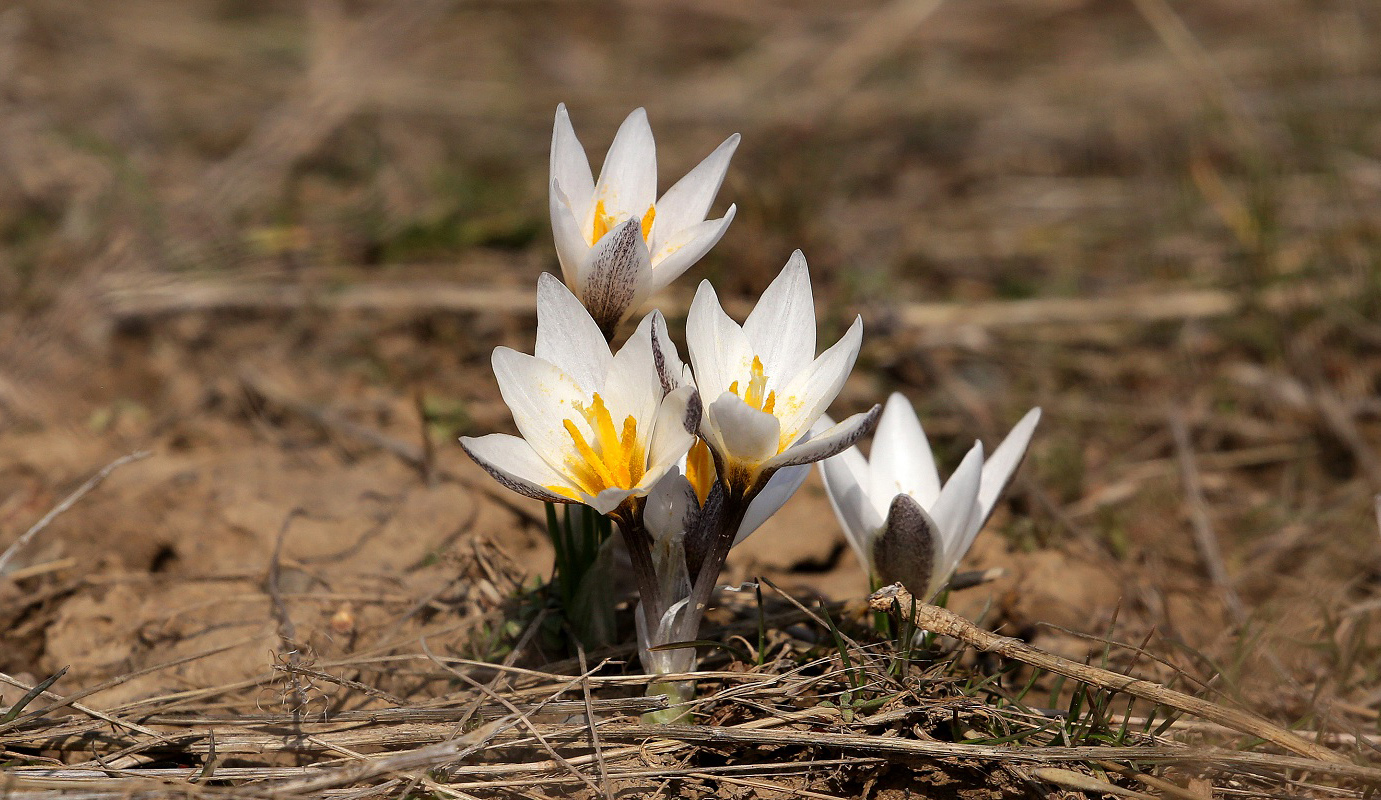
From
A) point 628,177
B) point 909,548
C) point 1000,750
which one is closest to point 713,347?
point 628,177

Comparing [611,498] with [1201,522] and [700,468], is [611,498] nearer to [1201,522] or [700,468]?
[700,468]

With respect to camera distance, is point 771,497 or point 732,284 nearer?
point 771,497

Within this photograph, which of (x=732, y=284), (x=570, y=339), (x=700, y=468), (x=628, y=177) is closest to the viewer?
(x=570, y=339)

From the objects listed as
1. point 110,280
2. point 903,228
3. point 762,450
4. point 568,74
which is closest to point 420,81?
point 568,74

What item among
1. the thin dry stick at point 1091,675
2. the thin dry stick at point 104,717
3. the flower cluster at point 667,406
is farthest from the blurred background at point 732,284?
the flower cluster at point 667,406

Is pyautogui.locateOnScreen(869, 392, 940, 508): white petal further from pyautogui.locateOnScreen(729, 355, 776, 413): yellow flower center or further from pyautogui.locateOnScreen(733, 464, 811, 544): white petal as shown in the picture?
pyautogui.locateOnScreen(729, 355, 776, 413): yellow flower center

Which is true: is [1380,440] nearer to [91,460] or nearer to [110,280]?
[91,460]

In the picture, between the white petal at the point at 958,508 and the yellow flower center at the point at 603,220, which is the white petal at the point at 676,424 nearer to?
the yellow flower center at the point at 603,220
